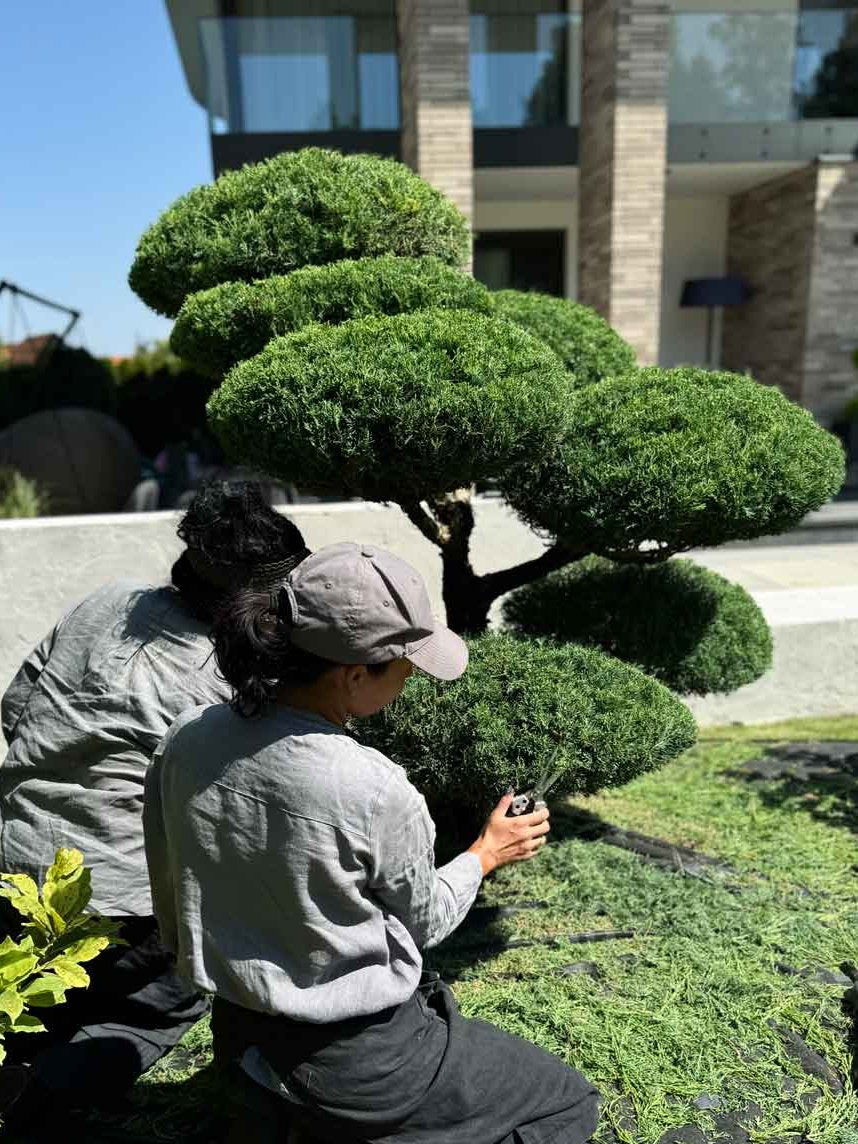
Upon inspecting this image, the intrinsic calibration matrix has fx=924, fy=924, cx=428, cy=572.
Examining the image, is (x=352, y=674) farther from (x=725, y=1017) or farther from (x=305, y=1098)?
(x=725, y=1017)

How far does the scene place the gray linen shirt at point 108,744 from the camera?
2.17 m

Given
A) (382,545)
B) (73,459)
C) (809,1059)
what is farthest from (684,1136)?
(73,459)

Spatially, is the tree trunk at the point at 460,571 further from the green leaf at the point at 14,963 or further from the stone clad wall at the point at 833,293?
the stone clad wall at the point at 833,293

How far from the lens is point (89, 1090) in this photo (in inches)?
88.6

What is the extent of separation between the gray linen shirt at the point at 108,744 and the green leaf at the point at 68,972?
0.50 meters

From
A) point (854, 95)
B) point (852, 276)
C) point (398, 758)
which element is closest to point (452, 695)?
point (398, 758)

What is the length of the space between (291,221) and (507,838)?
2.16 metres

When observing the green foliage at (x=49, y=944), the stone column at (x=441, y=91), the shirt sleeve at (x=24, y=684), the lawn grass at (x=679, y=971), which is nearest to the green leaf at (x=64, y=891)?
the green foliage at (x=49, y=944)

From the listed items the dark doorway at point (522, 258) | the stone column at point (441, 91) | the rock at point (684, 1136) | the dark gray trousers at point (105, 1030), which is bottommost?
the rock at point (684, 1136)

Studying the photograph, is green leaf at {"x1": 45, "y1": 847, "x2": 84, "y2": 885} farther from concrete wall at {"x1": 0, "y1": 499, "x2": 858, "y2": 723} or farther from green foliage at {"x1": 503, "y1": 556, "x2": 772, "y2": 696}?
concrete wall at {"x1": 0, "y1": 499, "x2": 858, "y2": 723}

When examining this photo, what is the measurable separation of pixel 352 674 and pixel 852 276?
12.4 meters

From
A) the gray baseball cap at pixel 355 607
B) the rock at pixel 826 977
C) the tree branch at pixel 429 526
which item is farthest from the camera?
the tree branch at pixel 429 526

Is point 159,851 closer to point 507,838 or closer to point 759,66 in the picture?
point 507,838

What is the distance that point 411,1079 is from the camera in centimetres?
160
